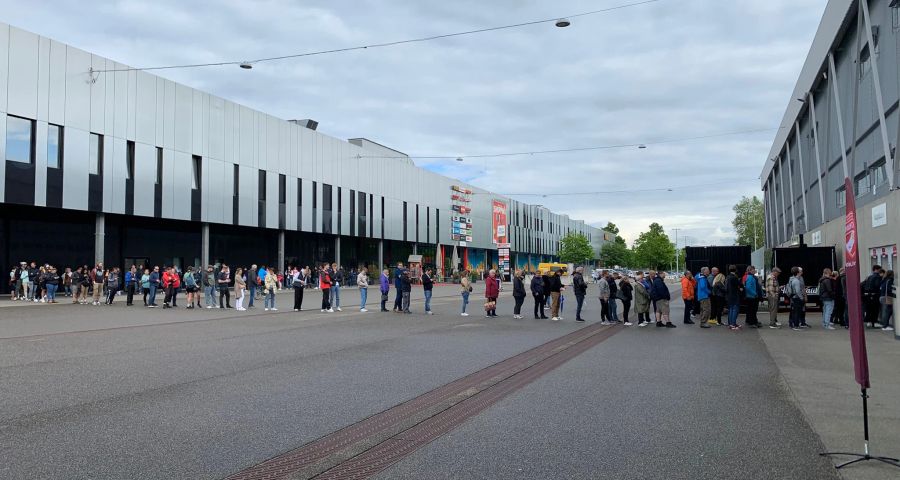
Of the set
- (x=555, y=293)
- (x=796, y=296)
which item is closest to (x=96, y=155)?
(x=555, y=293)

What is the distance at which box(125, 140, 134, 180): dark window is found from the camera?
34.4 metres

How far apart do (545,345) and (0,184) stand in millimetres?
26543

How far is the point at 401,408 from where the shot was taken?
7520 millimetres

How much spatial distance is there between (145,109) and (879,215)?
3359 cm

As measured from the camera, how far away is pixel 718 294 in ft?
61.2

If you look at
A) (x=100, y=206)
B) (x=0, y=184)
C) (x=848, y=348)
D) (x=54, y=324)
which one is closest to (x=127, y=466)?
(x=848, y=348)

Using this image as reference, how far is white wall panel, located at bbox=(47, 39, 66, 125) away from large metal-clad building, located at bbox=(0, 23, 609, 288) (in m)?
0.06

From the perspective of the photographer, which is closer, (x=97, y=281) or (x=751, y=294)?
(x=751, y=294)

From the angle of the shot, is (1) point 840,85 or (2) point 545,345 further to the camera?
(1) point 840,85

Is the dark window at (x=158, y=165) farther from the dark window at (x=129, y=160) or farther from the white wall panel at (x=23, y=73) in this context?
the white wall panel at (x=23, y=73)

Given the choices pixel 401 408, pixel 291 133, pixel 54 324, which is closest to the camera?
pixel 401 408

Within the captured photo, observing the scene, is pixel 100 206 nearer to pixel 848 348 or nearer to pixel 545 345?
pixel 545 345

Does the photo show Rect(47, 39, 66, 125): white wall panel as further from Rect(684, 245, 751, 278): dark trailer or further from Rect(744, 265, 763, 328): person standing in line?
Rect(744, 265, 763, 328): person standing in line

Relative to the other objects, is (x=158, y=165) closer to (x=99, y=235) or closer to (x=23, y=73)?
(x=99, y=235)
